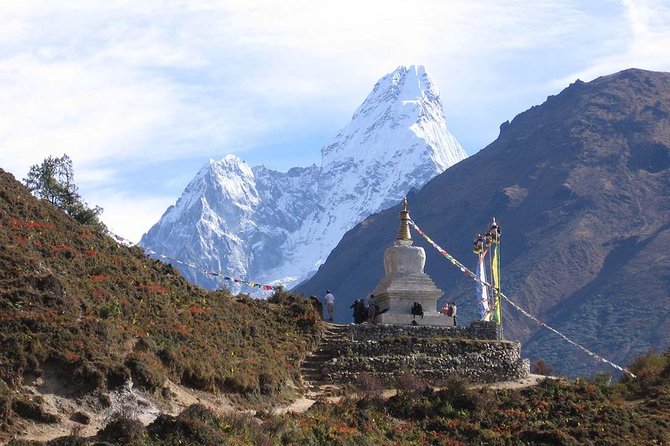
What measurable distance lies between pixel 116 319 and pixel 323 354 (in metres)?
9.03

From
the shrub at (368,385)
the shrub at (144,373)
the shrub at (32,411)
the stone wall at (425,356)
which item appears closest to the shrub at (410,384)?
the shrub at (368,385)

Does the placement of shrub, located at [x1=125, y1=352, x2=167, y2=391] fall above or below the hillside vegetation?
above

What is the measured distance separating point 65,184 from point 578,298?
90.5 m

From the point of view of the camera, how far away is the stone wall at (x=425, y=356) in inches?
1563

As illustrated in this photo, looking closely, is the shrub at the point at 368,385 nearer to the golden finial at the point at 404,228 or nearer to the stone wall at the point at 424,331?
the stone wall at the point at 424,331

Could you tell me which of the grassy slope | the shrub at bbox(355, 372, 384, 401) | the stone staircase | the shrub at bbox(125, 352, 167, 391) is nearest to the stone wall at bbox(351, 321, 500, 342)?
the stone staircase

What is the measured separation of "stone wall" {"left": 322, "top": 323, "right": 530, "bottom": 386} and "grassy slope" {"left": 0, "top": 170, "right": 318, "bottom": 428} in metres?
1.61

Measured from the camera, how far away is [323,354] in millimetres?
40812

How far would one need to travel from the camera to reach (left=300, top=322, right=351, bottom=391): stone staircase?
1540 inches

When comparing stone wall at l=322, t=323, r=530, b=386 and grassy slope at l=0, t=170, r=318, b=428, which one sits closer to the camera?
grassy slope at l=0, t=170, r=318, b=428

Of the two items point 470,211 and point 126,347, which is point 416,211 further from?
point 126,347

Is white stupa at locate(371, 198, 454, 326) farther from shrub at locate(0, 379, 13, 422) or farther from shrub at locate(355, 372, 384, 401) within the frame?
shrub at locate(0, 379, 13, 422)

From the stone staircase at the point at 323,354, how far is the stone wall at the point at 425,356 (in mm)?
184

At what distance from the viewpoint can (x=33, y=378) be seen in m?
28.9
